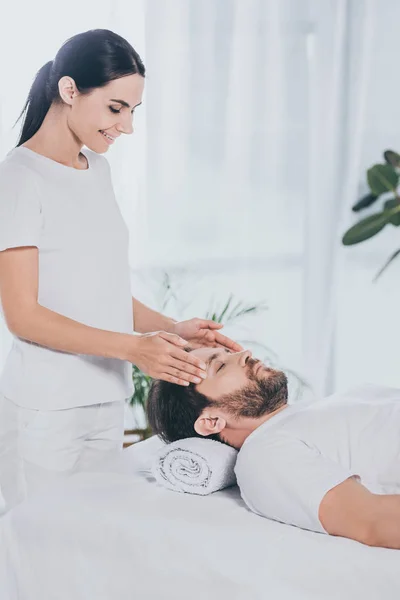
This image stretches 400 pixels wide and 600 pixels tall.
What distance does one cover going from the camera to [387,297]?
12.4 ft

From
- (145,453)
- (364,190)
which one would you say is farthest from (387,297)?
(145,453)

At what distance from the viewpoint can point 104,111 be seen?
1.83 metres

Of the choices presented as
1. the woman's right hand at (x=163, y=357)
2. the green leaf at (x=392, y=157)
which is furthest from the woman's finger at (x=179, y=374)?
the green leaf at (x=392, y=157)

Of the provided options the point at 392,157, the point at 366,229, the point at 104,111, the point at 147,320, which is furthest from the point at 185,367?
the point at 392,157

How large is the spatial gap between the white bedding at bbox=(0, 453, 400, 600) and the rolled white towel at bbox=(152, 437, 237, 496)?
24 mm

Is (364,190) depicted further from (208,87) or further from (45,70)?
(45,70)

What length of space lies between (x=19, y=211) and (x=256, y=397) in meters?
0.67

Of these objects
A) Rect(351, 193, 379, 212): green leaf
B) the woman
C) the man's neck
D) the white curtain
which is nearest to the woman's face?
the woman

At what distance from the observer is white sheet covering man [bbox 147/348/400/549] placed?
1535 millimetres

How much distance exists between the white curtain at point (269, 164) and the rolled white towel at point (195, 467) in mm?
1355

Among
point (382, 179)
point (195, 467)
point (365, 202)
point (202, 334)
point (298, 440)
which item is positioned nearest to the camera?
point (298, 440)

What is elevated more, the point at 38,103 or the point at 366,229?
the point at 38,103

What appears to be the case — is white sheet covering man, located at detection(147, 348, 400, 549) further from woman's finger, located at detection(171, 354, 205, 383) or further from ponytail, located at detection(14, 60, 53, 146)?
ponytail, located at detection(14, 60, 53, 146)

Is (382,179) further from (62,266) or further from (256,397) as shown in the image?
(62,266)
